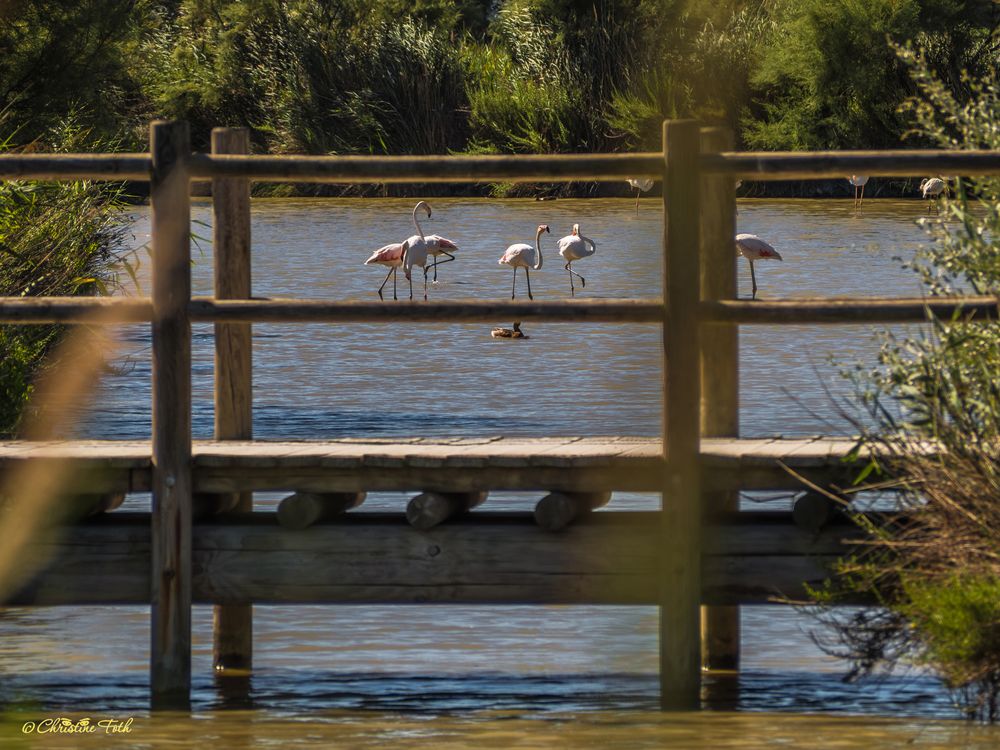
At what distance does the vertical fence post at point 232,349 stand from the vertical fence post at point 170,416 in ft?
0.88

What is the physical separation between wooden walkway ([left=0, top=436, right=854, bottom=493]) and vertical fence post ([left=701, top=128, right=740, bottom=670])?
125 mm

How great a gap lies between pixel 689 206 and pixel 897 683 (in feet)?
5.63

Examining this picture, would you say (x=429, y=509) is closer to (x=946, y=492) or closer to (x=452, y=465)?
(x=452, y=465)

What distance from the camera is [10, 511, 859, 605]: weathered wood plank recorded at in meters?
6.07

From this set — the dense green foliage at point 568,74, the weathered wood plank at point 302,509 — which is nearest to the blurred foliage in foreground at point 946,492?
the weathered wood plank at point 302,509

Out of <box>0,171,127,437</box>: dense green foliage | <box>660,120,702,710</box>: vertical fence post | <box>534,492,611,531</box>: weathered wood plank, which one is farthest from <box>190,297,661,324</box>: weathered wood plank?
<box>0,171,127,437</box>: dense green foliage

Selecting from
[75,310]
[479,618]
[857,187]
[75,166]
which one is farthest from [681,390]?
[857,187]

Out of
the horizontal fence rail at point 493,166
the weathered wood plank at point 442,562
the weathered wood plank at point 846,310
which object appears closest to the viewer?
the weathered wood plank at point 846,310

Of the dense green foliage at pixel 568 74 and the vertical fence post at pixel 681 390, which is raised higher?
the dense green foliage at pixel 568 74

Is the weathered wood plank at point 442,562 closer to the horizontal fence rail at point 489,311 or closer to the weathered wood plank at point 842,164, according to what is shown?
the horizontal fence rail at point 489,311

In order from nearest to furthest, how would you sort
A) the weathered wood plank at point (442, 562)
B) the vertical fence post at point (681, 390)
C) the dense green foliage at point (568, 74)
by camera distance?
the vertical fence post at point (681, 390) < the weathered wood plank at point (442, 562) < the dense green foliage at point (568, 74)

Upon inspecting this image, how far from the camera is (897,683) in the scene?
20.5ft

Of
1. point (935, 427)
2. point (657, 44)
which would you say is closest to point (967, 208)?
point (935, 427)

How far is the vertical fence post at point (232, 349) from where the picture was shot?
6.46 meters
